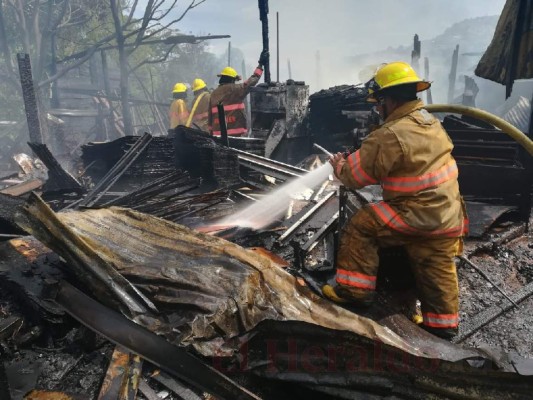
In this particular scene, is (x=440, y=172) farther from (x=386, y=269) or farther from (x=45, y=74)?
(x=45, y=74)

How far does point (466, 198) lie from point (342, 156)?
3569mm

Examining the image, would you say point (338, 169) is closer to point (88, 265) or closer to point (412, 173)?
point (412, 173)

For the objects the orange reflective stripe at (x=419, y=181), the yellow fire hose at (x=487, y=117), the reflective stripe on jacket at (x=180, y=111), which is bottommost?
the orange reflective stripe at (x=419, y=181)

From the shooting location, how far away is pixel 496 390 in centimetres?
208

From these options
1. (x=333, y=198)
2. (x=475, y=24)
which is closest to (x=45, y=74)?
(x=333, y=198)

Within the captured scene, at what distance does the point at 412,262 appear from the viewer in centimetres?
322

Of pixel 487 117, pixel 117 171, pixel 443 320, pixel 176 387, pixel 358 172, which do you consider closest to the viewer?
pixel 176 387

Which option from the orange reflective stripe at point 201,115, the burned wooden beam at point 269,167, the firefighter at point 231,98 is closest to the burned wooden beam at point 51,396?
the burned wooden beam at point 269,167

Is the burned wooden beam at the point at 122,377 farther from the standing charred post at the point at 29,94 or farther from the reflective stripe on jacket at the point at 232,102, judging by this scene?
the standing charred post at the point at 29,94

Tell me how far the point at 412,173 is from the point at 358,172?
16.2 inches

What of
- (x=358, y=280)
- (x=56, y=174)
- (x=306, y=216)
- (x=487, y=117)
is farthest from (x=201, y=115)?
A: (x=358, y=280)

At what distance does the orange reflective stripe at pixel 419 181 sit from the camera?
115 inches

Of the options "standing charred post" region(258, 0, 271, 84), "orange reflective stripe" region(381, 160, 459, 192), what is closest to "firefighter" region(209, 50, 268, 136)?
"standing charred post" region(258, 0, 271, 84)

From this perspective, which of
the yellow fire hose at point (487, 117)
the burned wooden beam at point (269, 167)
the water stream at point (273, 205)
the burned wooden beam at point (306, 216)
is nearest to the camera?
the yellow fire hose at point (487, 117)
